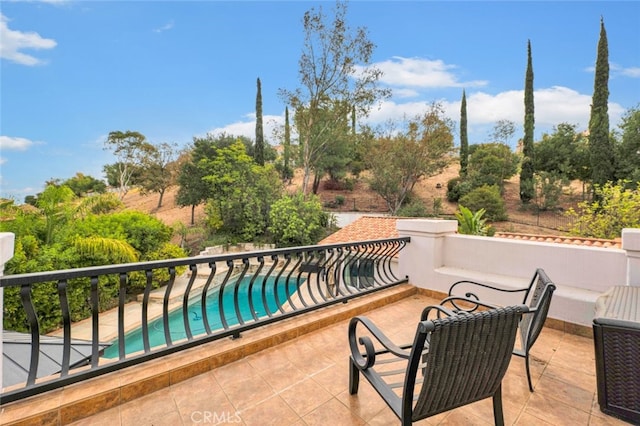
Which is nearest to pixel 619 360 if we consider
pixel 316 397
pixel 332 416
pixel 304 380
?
pixel 332 416

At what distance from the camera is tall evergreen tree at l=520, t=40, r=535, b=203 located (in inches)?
789

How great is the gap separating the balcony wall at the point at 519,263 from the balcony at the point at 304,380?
2 centimetres

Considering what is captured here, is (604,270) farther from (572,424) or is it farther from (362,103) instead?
(362,103)

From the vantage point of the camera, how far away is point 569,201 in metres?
19.7

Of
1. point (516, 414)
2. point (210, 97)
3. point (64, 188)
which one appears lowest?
point (516, 414)

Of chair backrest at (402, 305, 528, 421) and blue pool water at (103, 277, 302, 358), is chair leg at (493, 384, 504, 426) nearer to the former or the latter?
chair backrest at (402, 305, 528, 421)

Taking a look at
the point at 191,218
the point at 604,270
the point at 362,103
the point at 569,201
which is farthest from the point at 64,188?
the point at 569,201

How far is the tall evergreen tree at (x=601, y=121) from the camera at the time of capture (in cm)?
1577

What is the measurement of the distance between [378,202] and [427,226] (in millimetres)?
20205

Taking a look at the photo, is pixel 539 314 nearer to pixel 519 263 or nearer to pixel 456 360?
pixel 456 360

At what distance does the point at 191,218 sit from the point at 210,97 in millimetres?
9294

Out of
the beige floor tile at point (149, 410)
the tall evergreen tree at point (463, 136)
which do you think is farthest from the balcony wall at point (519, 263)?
the tall evergreen tree at point (463, 136)

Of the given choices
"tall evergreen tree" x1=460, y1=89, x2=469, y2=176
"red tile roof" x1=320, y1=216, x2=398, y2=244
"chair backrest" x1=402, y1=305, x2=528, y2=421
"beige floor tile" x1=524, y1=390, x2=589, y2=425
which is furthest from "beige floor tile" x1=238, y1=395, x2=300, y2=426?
"tall evergreen tree" x1=460, y1=89, x2=469, y2=176

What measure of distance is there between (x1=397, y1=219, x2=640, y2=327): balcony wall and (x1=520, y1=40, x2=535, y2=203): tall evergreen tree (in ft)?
65.7
